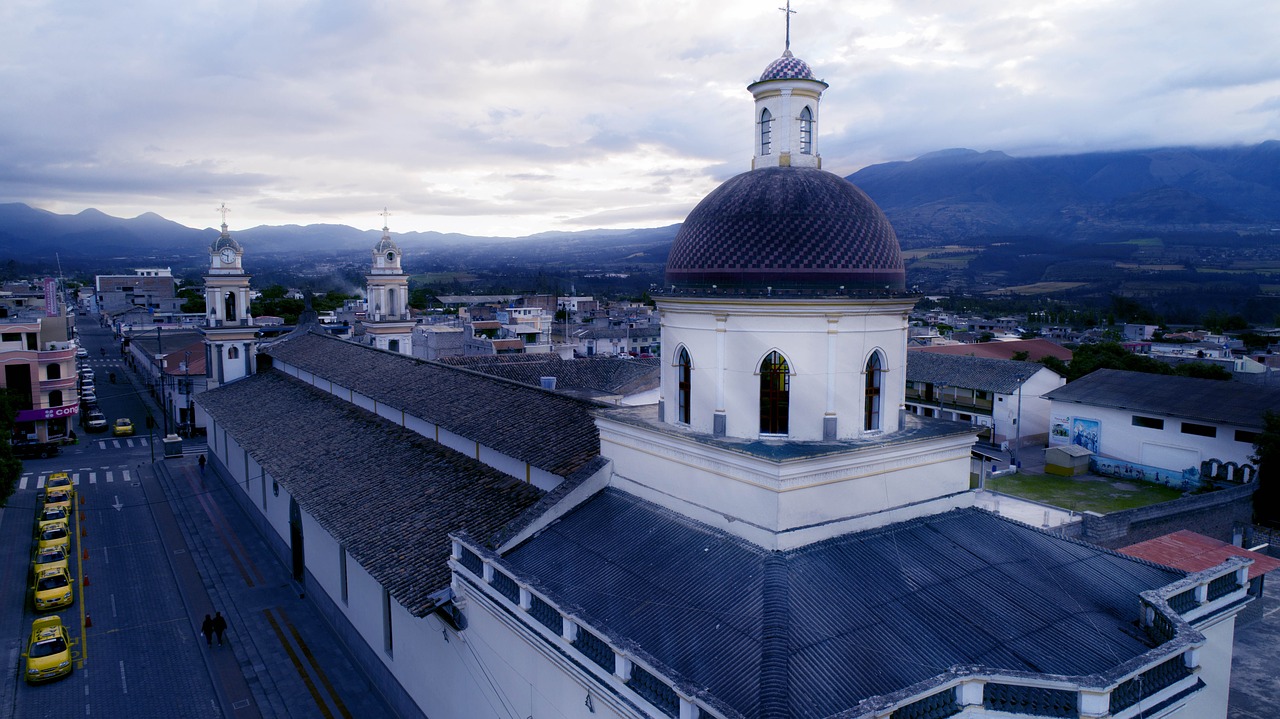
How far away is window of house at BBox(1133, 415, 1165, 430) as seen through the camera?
4550cm

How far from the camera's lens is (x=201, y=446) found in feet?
172

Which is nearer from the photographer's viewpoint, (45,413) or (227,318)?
(227,318)

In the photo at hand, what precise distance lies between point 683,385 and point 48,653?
20.4 m

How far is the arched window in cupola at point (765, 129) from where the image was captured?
55.8ft

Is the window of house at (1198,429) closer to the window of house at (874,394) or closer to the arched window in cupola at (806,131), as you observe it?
the window of house at (874,394)

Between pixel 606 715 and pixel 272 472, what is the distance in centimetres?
2004

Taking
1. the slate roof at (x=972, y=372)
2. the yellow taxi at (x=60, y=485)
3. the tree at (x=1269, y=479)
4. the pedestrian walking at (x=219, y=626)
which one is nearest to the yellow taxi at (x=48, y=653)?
the pedestrian walking at (x=219, y=626)

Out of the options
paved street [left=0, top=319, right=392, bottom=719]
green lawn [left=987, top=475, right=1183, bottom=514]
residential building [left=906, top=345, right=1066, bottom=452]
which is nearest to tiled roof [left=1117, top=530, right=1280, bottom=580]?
green lawn [left=987, top=475, right=1183, bottom=514]

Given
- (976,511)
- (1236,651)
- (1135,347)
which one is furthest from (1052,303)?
(976,511)

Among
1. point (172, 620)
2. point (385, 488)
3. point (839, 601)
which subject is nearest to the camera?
point (839, 601)

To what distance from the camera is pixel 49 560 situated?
28.7 meters

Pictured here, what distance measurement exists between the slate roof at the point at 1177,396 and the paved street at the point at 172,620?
44.9 metres

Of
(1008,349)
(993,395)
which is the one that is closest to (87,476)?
(993,395)

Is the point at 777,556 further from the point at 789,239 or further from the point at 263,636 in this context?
the point at 263,636
